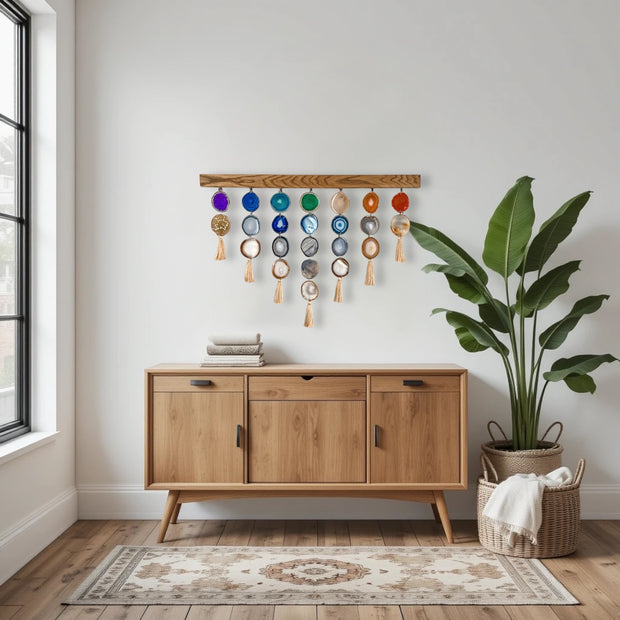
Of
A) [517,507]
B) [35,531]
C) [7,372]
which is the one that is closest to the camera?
[517,507]

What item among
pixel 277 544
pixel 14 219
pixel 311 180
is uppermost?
pixel 311 180

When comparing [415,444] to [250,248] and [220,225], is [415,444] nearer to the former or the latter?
[250,248]

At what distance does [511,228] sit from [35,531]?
2.50 m

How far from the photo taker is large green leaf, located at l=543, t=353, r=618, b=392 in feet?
10.0

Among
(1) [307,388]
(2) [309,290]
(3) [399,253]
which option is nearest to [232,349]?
(1) [307,388]

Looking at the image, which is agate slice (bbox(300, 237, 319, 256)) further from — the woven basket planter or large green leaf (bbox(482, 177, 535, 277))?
the woven basket planter

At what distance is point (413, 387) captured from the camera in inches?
121

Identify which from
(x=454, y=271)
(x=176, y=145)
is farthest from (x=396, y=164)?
(x=176, y=145)

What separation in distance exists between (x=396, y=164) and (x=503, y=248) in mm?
764

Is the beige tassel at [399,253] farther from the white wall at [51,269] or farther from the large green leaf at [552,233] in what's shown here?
the white wall at [51,269]

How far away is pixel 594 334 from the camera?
3463 mm

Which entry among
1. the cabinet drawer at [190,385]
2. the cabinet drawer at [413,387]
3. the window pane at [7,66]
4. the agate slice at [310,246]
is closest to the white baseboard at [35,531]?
the cabinet drawer at [190,385]

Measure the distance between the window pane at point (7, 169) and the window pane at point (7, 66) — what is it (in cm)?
9

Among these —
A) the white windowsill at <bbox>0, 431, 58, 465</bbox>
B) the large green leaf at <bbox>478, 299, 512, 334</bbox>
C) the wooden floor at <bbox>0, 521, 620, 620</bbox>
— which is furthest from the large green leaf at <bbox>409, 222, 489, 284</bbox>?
the white windowsill at <bbox>0, 431, 58, 465</bbox>
